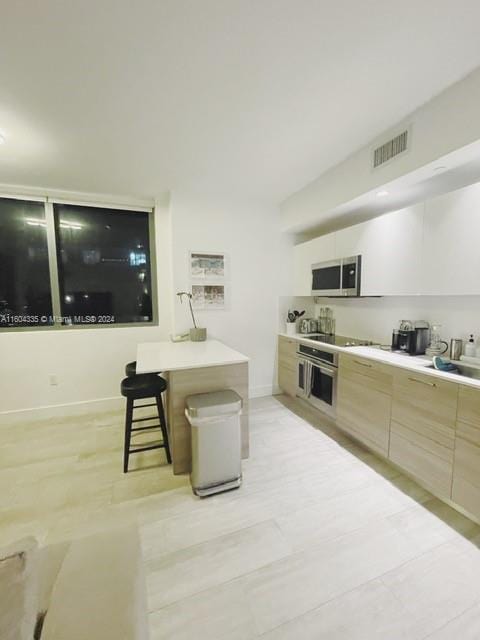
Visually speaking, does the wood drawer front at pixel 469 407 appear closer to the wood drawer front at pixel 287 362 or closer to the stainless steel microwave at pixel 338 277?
the stainless steel microwave at pixel 338 277

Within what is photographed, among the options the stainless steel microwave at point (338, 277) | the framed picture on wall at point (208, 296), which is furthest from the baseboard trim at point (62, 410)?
the stainless steel microwave at point (338, 277)

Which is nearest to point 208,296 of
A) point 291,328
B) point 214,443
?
point 291,328

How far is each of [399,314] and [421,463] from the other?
1.36 meters

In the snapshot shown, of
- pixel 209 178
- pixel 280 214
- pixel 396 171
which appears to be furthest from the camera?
pixel 280 214

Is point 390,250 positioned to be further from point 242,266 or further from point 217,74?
point 217,74

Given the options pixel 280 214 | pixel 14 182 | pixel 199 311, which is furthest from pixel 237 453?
pixel 14 182

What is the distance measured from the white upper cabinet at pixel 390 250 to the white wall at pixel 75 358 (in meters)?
2.19

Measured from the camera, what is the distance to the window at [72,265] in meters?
2.98

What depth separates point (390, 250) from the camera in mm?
2369

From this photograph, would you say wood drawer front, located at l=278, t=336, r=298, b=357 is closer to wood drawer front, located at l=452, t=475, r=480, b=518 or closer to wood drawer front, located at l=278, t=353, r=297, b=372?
wood drawer front, located at l=278, t=353, r=297, b=372

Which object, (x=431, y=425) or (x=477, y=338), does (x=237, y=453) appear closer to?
(x=431, y=425)

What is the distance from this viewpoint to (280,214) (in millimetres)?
3637

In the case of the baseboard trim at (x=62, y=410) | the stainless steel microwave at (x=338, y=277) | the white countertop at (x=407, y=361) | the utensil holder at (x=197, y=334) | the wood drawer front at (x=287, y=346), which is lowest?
the baseboard trim at (x=62, y=410)

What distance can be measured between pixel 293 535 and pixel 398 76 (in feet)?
8.84
